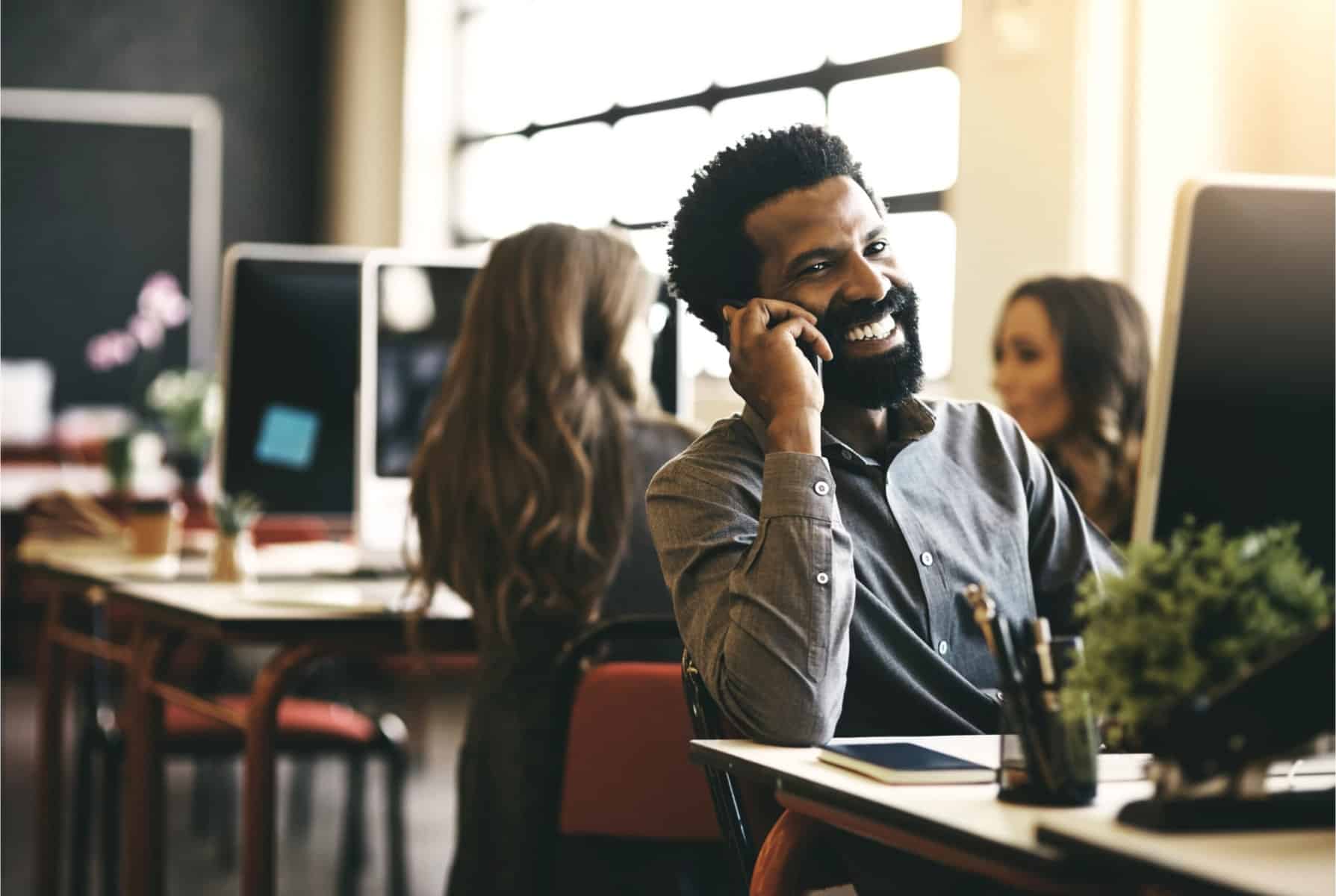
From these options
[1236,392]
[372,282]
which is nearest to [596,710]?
[1236,392]

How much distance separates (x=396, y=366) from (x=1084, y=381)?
126 cm

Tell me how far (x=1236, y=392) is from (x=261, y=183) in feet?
24.7

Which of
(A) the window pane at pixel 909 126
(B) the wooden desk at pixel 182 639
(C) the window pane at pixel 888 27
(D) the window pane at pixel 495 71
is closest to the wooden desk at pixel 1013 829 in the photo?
(B) the wooden desk at pixel 182 639

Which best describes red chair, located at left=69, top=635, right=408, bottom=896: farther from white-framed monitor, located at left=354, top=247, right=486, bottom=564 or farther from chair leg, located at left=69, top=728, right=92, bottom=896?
white-framed monitor, located at left=354, top=247, right=486, bottom=564

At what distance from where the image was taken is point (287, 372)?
3316 millimetres

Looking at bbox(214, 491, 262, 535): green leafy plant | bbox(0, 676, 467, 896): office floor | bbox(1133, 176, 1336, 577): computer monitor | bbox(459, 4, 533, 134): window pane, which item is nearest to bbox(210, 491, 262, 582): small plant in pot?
bbox(214, 491, 262, 535): green leafy plant

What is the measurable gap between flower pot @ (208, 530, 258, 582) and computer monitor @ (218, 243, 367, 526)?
21cm

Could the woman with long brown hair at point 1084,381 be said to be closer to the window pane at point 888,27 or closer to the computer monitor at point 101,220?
the window pane at point 888,27

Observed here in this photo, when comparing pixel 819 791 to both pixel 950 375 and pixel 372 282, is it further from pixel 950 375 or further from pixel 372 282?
pixel 950 375

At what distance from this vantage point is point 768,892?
1.32m

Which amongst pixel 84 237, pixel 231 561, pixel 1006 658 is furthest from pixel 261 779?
pixel 84 237

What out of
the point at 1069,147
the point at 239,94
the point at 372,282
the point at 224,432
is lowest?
the point at 224,432

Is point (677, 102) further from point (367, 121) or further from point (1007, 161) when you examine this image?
point (1007, 161)

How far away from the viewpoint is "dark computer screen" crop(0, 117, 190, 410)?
7945 millimetres
